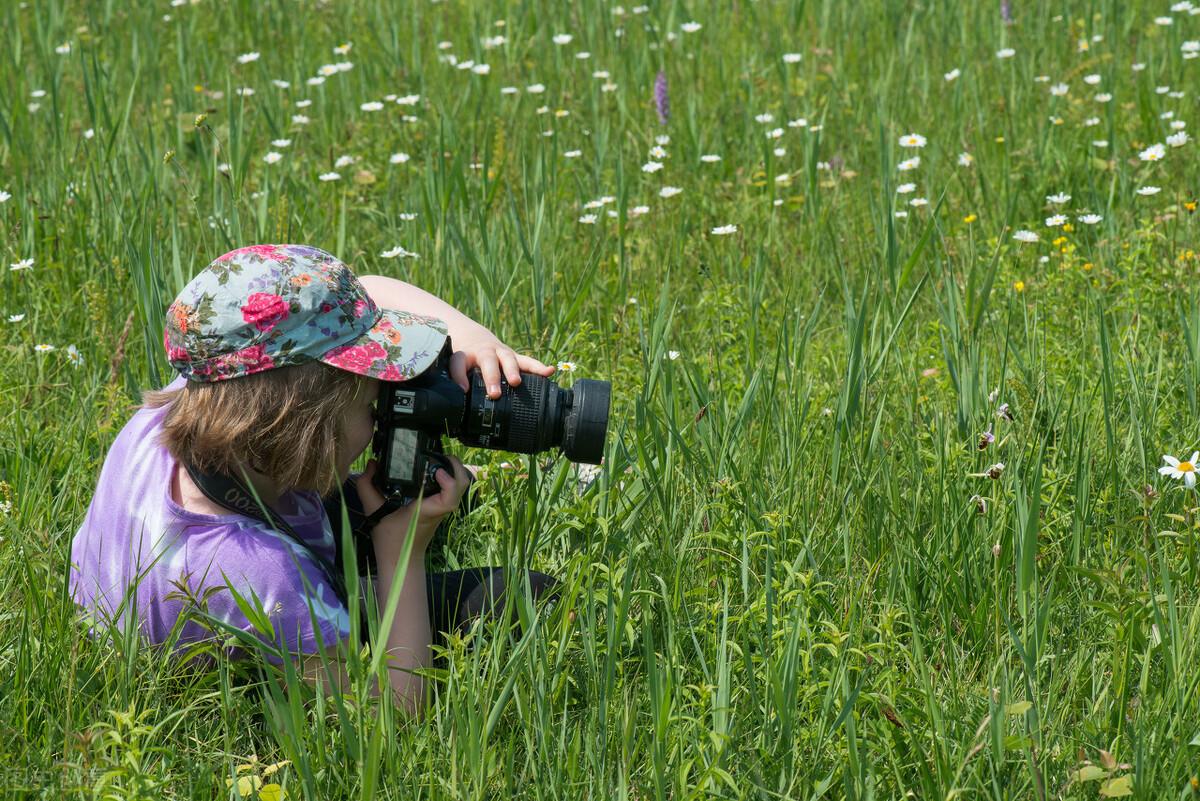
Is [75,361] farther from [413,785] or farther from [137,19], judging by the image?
[137,19]

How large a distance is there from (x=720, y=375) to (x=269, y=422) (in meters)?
0.91

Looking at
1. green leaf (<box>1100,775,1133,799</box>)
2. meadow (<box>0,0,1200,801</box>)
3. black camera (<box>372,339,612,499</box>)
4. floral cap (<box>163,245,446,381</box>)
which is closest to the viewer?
green leaf (<box>1100,775,1133,799</box>)

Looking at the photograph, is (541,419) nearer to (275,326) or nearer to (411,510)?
(411,510)

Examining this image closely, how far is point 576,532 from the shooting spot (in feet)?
7.43

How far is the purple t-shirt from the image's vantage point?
1819 millimetres

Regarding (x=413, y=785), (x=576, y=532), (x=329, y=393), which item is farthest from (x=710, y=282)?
(x=413, y=785)

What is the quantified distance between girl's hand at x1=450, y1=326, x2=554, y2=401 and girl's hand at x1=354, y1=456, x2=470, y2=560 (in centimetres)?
12

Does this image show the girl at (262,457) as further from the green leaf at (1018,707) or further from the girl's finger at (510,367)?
the green leaf at (1018,707)

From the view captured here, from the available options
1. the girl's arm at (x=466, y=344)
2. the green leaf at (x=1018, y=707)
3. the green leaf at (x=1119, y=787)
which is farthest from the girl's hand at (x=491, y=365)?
the green leaf at (x=1119, y=787)

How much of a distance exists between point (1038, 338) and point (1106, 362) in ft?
1.56

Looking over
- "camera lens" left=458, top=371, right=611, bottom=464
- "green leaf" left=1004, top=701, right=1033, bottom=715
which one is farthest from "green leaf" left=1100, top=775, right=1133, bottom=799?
"camera lens" left=458, top=371, right=611, bottom=464

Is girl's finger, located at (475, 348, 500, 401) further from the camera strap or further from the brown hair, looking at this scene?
the camera strap

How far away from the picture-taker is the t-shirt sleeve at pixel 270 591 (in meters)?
1.82

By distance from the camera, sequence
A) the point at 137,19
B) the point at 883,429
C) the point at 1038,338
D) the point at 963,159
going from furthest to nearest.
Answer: the point at 137,19 → the point at 963,159 → the point at 1038,338 → the point at 883,429
